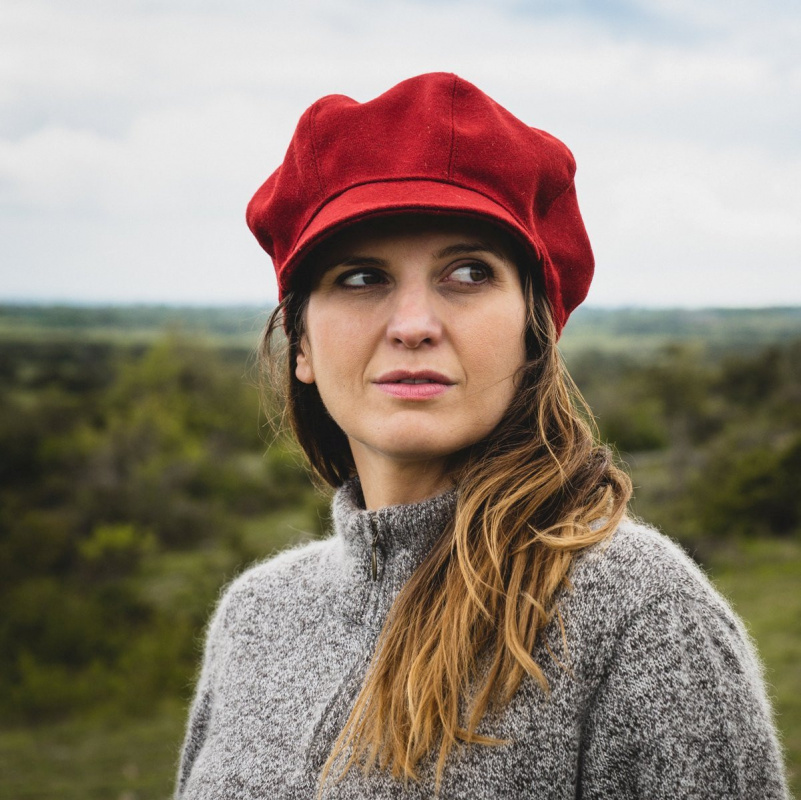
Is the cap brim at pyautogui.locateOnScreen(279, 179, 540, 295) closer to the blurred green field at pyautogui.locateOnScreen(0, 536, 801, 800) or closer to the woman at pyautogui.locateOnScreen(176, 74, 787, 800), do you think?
the woman at pyautogui.locateOnScreen(176, 74, 787, 800)

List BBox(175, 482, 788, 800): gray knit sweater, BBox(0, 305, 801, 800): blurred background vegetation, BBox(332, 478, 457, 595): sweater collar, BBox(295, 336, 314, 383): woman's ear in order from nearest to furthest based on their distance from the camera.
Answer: BBox(175, 482, 788, 800): gray knit sweater → BBox(332, 478, 457, 595): sweater collar → BBox(295, 336, 314, 383): woman's ear → BBox(0, 305, 801, 800): blurred background vegetation

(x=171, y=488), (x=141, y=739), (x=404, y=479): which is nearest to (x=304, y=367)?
(x=404, y=479)

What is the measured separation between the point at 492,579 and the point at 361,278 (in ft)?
1.92

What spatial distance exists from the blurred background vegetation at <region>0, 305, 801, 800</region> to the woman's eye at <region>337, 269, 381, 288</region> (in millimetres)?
8969

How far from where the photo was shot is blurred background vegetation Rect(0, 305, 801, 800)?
701 inches

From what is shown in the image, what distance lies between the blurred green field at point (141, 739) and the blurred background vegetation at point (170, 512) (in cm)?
6

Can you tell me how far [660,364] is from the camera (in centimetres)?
3438

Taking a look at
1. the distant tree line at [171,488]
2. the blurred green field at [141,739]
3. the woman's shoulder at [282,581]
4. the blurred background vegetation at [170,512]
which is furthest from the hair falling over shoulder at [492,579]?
the distant tree line at [171,488]

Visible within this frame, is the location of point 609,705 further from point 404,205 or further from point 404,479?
point 404,205

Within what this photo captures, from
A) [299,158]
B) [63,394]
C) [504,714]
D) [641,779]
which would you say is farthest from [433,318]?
[63,394]

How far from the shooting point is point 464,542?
1416mm

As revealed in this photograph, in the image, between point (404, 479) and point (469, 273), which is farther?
point (404, 479)

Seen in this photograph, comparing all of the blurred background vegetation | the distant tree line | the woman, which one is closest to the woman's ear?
the woman

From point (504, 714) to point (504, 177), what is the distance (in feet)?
2.94
